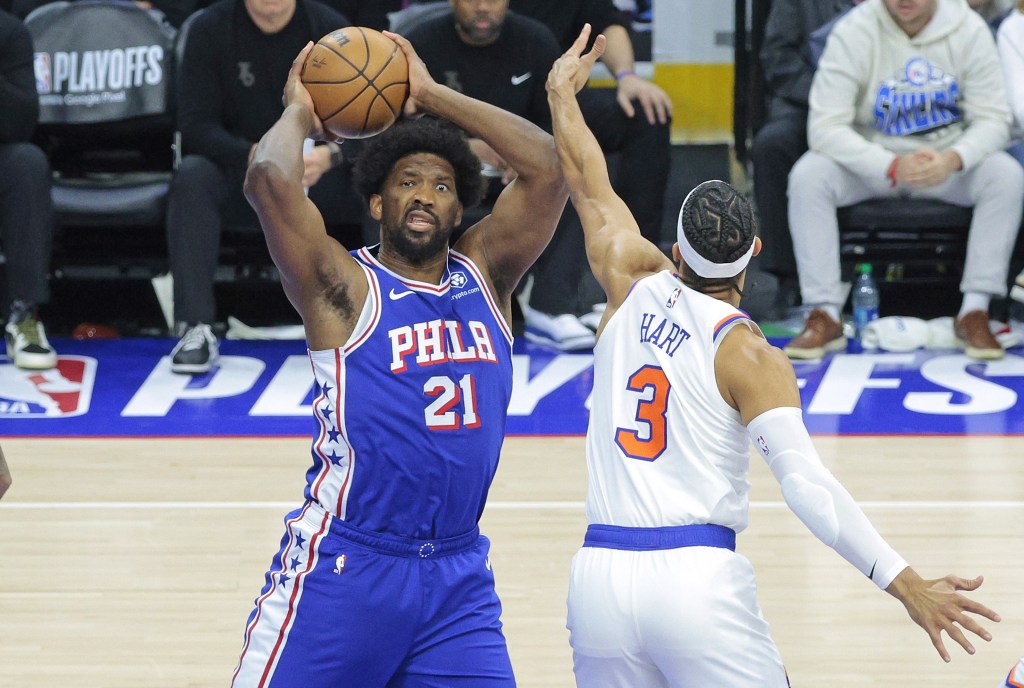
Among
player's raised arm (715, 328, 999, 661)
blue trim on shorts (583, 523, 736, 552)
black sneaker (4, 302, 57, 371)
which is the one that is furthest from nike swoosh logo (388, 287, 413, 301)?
black sneaker (4, 302, 57, 371)

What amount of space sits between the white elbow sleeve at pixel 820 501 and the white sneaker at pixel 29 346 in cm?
553

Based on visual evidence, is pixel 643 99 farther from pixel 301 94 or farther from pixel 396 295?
pixel 396 295

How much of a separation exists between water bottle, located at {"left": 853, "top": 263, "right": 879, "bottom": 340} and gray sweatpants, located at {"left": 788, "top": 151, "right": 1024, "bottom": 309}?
1.21ft

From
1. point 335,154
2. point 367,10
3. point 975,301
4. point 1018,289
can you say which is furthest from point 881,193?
point 367,10

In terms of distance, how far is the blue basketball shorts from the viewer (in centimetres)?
343

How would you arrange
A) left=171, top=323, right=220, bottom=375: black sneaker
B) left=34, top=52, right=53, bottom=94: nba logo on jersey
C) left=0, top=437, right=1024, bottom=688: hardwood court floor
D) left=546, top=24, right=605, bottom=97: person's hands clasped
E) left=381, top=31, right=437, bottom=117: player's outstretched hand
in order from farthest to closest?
left=34, top=52, right=53, bottom=94: nba logo on jersey
left=171, top=323, right=220, bottom=375: black sneaker
left=0, top=437, right=1024, bottom=688: hardwood court floor
left=546, top=24, right=605, bottom=97: person's hands clasped
left=381, top=31, right=437, bottom=117: player's outstretched hand

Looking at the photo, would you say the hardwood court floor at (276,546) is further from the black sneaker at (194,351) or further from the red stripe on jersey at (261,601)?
the red stripe on jersey at (261,601)

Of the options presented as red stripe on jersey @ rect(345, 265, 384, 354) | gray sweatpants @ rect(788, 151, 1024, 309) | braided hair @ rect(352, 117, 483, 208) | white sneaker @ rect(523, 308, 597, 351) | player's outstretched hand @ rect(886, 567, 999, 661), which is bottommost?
white sneaker @ rect(523, 308, 597, 351)

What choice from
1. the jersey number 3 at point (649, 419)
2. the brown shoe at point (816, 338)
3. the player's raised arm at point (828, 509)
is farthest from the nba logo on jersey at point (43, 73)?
the player's raised arm at point (828, 509)

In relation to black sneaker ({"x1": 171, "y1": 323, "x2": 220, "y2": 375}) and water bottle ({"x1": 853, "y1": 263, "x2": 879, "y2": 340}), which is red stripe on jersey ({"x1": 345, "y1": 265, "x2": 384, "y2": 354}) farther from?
water bottle ({"x1": 853, "y1": 263, "x2": 879, "y2": 340})

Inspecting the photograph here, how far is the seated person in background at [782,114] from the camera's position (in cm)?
865

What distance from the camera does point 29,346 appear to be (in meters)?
7.91

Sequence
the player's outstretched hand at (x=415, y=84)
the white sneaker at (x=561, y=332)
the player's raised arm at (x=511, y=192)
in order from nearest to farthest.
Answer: the player's raised arm at (x=511, y=192)
the player's outstretched hand at (x=415, y=84)
the white sneaker at (x=561, y=332)

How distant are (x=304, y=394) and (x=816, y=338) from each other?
109 inches
